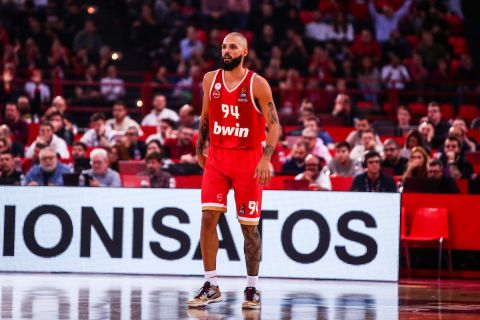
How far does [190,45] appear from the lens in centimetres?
2672

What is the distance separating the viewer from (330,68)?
26.3m

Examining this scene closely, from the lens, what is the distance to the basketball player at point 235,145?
11.2m

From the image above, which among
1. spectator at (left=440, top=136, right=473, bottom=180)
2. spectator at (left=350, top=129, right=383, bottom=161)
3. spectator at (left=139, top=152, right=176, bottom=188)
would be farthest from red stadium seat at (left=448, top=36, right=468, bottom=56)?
spectator at (left=139, top=152, right=176, bottom=188)

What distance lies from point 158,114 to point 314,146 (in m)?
4.76

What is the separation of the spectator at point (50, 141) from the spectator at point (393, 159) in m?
5.29

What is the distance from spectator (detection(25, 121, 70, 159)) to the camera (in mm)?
19719

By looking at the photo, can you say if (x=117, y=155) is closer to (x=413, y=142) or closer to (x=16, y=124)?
(x=16, y=124)

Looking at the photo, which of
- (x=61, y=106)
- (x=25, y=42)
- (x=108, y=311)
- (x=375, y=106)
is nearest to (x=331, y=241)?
(x=108, y=311)

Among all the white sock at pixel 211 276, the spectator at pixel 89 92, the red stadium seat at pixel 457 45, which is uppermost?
the red stadium seat at pixel 457 45

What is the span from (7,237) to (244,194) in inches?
185

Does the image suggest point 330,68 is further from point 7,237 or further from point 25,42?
point 7,237

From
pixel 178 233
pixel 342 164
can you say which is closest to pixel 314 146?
pixel 342 164

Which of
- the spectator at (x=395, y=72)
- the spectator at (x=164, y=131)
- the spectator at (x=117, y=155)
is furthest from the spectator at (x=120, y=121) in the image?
the spectator at (x=395, y=72)

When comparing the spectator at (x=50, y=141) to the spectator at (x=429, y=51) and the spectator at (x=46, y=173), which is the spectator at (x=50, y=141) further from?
the spectator at (x=429, y=51)
